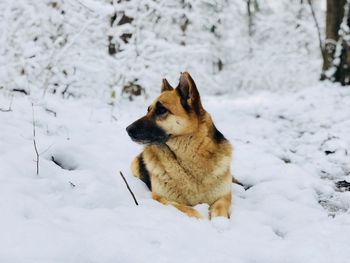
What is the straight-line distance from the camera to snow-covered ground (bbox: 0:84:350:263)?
8.43ft

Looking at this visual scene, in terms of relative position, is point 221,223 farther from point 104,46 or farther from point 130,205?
point 104,46

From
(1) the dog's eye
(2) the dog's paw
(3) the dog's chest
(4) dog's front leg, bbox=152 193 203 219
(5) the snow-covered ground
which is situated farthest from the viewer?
(1) the dog's eye

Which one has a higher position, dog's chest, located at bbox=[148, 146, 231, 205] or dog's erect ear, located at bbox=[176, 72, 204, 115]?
dog's erect ear, located at bbox=[176, 72, 204, 115]

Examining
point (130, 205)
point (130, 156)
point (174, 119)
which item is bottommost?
point (130, 156)

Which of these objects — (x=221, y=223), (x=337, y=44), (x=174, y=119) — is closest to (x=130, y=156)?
(x=174, y=119)

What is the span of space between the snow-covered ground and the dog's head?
53cm

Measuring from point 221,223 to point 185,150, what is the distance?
0.89 m

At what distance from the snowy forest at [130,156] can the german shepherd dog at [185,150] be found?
20 cm

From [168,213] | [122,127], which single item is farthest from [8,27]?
[168,213]

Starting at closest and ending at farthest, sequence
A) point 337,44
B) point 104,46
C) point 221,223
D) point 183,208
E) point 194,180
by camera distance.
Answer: point 221,223
point 183,208
point 194,180
point 104,46
point 337,44

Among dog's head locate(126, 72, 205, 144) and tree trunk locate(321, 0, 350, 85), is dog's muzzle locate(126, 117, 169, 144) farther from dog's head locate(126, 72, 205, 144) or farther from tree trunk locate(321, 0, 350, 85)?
tree trunk locate(321, 0, 350, 85)

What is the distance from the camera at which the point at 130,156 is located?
525cm

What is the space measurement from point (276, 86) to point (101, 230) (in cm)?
2023

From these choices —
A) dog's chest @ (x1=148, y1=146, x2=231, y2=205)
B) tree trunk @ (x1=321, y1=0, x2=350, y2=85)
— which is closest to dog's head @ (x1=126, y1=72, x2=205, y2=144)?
dog's chest @ (x1=148, y1=146, x2=231, y2=205)
